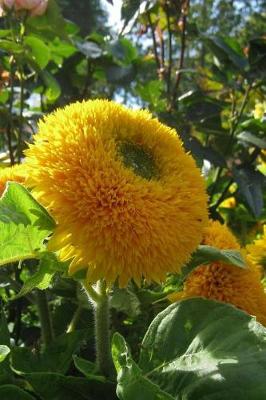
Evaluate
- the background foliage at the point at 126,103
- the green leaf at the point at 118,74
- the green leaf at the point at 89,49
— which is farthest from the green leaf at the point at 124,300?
the green leaf at the point at 118,74

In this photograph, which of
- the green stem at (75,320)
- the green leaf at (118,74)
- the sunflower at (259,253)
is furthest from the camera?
the green leaf at (118,74)

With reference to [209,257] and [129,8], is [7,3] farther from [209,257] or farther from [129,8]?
A: [209,257]

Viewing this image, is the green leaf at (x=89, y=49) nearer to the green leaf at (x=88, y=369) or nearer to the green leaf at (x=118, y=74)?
the green leaf at (x=118, y=74)

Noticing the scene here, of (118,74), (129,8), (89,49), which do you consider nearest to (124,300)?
(129,8)

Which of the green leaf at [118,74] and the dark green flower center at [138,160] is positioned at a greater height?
the green leaf at [118,74]

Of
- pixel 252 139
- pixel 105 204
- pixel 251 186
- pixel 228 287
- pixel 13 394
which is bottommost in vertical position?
pixel 13 394

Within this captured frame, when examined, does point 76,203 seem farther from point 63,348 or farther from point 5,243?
point 63,348

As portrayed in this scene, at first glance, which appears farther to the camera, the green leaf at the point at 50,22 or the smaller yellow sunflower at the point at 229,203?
the smaller yellow sunflower at the point at 229,203
